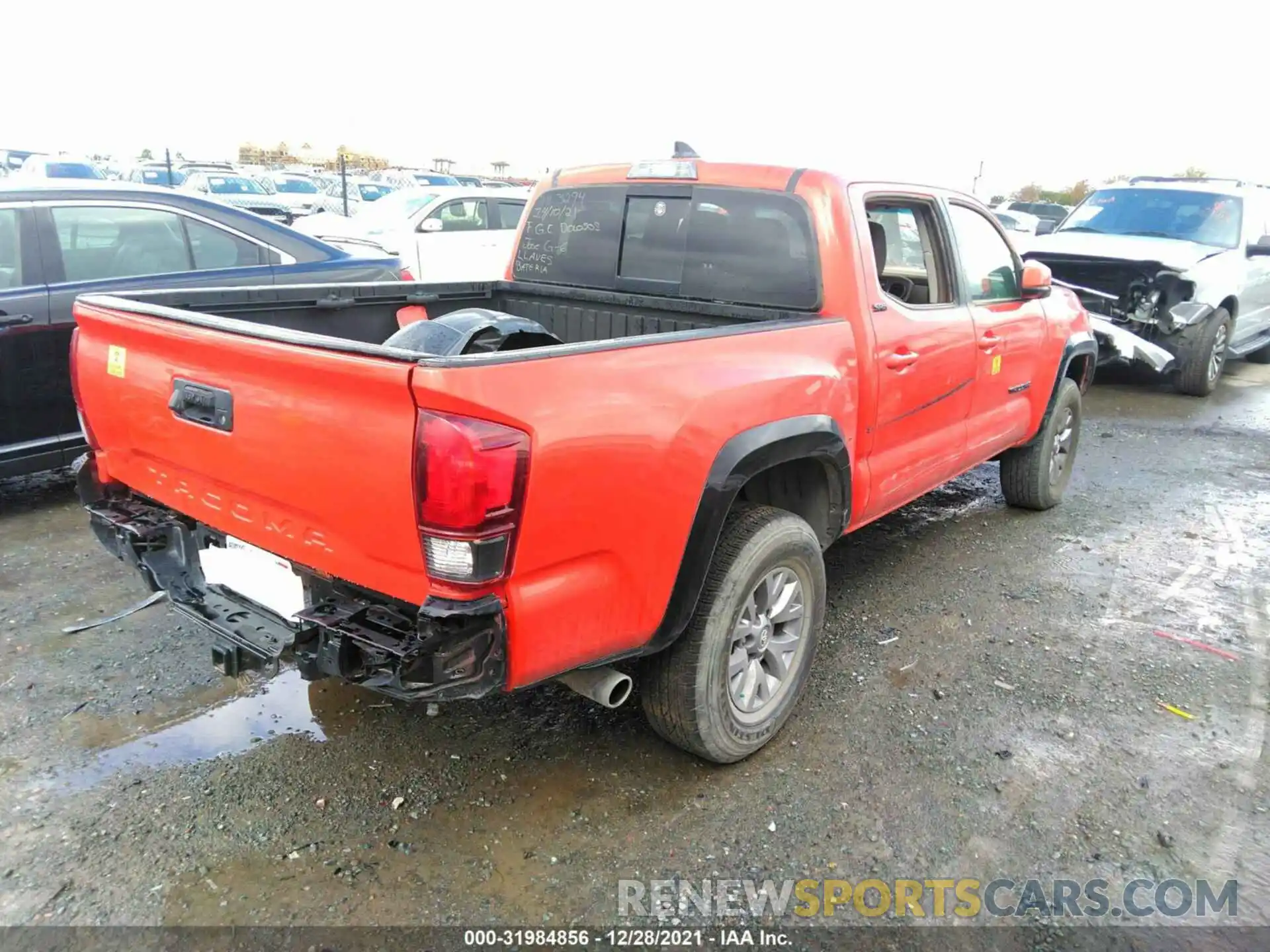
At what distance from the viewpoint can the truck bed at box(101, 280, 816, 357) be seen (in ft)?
11.1

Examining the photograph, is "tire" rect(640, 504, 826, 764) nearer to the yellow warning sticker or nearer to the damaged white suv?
the yellow warning sticker

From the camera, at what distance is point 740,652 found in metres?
2.96

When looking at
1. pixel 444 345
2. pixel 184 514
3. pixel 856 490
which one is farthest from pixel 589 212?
pixel 184 514

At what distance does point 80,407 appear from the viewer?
3018mm

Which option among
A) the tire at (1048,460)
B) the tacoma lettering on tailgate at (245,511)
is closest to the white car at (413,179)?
the tire at (1048,460)

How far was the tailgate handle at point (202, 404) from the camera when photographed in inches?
96.4

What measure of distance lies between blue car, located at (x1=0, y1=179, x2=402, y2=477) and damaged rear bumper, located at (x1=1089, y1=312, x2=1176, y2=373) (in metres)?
6.63

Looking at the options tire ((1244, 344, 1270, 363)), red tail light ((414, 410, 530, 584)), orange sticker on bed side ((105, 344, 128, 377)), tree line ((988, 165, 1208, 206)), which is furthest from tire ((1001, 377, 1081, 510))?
tree line ((988, 165, 1208, 206))

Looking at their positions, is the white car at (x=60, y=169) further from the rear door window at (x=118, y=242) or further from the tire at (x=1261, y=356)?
the tire at (x=1261, y=356)

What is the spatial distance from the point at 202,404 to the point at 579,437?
43.3 inches

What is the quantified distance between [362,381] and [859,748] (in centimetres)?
210

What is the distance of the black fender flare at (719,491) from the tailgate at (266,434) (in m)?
0.76

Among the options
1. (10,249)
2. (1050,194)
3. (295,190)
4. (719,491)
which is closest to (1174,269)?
(719,491)

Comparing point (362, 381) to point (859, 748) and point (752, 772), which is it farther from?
point (859, 748)
